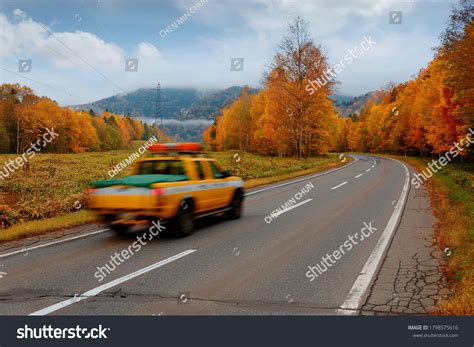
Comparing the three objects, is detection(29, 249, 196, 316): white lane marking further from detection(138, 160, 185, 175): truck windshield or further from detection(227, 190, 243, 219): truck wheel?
detection(227, 190, 243, 219): truck wheel

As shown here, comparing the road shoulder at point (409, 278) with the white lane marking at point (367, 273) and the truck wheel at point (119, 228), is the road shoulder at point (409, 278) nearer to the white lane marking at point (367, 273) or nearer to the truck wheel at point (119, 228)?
the white lane marking at point (367, 273)

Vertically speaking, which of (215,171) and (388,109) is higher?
(388,109)

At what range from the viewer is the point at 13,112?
66.9 m

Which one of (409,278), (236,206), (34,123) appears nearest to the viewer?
(409,278)

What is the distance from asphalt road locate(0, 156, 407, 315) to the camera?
15.9 feet

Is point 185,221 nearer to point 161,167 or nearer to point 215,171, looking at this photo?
point 161,167

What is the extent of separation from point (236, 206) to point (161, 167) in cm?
262

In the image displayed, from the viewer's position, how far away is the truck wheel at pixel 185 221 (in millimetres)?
8666

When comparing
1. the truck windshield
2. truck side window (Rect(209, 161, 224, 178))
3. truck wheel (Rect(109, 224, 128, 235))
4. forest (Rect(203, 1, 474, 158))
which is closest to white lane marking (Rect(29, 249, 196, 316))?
truck wheel (Rect(109, 224, 128, 235))

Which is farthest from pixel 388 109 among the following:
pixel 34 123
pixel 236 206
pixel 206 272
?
pixel 206 272

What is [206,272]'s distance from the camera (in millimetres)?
6223

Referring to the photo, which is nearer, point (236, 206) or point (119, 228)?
point (119, 228)

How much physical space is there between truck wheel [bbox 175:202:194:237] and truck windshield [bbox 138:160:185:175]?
990 mm
